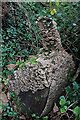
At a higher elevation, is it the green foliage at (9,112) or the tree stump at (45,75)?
the tree stump at (45,75)

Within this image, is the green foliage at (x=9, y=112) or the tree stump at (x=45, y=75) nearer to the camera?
the tree stump at (x=45, y=75)

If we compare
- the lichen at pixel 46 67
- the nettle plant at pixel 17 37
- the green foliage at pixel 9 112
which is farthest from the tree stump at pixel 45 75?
the nettle plant at pixel 17 37

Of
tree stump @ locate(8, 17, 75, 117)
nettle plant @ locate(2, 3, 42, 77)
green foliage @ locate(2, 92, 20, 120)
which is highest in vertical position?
nettle plant @ locate(2, 3, 42, 77)

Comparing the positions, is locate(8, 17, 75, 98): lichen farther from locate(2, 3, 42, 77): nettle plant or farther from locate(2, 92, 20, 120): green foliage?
locate(2, 3, 42, 77): nettle plant

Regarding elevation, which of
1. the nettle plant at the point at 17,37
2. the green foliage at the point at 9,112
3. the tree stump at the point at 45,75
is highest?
the nettle plant at the point at 17,37

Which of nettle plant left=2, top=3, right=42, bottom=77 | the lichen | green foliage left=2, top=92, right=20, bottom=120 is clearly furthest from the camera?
nettle plant left=2, top=3, right=42, bottom=77

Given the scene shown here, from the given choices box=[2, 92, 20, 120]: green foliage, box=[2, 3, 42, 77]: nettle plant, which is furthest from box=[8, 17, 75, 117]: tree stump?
box=[2, 3, 42, 77]: nettle plant

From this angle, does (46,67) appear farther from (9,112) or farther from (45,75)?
(9,112)

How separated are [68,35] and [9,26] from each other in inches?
77.2

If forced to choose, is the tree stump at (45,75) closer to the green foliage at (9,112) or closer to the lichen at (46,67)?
the lichen at (46,67)

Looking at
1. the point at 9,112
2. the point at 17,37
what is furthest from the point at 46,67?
the point at 17,37

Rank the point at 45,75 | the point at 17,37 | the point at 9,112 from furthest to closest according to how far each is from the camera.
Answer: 1. the point at 17,37
2. the point at 9,112
3. the point at 45,75

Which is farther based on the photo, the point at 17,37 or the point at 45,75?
the point at 17,37

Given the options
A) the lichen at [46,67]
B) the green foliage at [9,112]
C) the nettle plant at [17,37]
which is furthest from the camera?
the nettle plant at [17,37]
